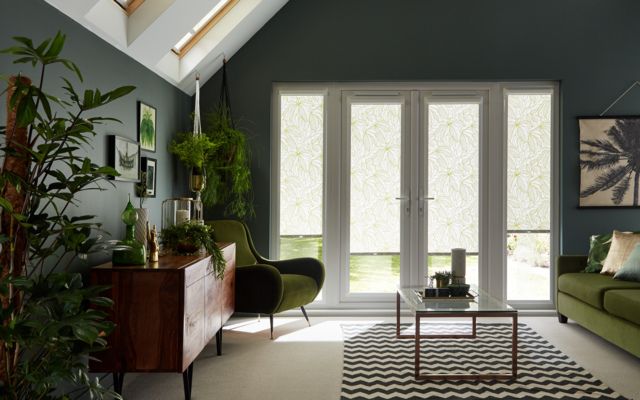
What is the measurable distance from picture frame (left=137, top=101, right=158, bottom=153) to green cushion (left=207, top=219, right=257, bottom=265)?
1.03 metres

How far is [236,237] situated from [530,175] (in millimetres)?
2827

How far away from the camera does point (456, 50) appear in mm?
5801

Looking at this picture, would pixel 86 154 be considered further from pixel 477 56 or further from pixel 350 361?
pixel 477 56

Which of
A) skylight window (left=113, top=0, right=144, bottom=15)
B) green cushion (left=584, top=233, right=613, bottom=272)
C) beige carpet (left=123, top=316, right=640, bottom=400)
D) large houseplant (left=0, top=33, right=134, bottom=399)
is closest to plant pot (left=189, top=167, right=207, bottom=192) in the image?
beige carpet (left=123, top=316, right=640, bottom=400)

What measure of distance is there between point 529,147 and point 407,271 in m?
1.65

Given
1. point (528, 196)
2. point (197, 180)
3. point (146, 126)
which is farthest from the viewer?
point (528, 196)

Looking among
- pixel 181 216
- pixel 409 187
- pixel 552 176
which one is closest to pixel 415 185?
pixel 409 187

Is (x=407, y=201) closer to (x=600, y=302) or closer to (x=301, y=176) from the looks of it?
(x=301, y=176)

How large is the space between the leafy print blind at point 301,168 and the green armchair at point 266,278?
22.8 inches

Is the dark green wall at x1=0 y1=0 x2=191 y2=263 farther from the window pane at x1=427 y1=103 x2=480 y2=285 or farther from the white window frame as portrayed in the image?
the white window frame

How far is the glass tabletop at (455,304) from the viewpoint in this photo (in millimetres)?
3791

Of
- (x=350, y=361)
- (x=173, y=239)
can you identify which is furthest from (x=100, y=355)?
(x=350, y=361)

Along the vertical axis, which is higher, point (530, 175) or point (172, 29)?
point (172, 29)

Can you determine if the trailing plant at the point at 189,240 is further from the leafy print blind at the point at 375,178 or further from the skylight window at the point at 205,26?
the leafy print blind at the point at 375,178
